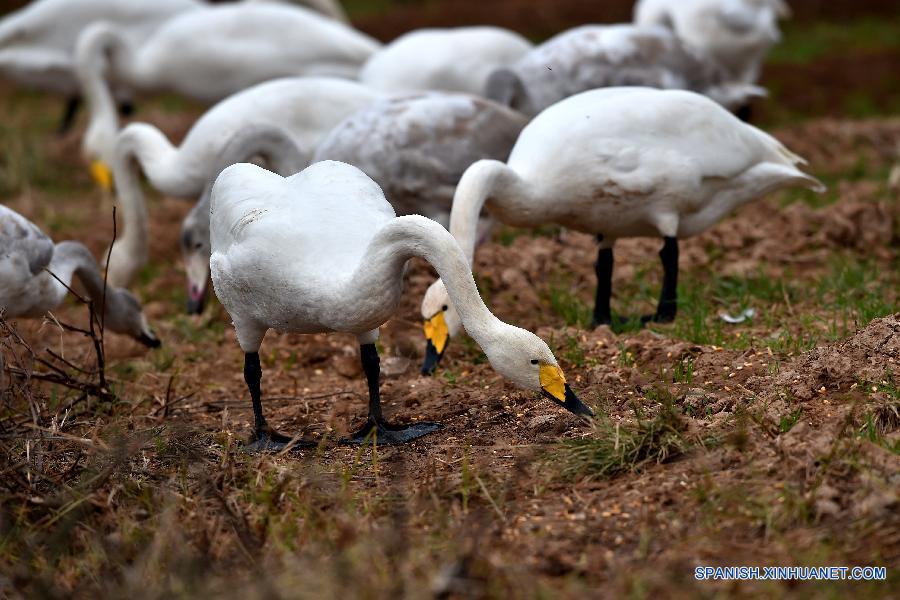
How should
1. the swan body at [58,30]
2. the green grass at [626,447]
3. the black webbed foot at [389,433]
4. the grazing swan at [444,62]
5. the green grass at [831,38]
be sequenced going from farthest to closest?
the green grass at [831,38] < the swan body at [58,30] < the grazing swan at [444,62] < the black webbed foot at [389,433] < the green grass at [626,447]

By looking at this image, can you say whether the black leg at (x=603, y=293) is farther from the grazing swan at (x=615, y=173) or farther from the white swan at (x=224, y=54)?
the white swan at (x=224, y=54)

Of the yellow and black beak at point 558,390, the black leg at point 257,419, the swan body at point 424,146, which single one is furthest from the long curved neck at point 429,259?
the swan body at point 424,146

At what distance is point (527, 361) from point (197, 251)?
336cm

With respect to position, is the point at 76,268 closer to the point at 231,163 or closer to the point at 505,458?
the point at 231,163

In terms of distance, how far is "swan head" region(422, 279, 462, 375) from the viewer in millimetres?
5641

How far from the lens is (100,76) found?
35.3 feet

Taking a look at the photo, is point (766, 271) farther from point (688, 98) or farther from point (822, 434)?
point (822, 434)

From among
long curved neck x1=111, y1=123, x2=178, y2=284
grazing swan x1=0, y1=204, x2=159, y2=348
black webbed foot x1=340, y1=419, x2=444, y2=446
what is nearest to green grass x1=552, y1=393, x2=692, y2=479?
black webbed foot x1=340, y1=419, x2=444, y2=446

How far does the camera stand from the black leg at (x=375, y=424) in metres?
5.09

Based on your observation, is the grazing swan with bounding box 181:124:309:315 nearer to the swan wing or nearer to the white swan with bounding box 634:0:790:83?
the swan wing

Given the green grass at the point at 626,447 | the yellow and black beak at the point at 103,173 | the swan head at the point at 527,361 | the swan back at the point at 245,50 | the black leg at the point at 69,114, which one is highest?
the swan head at the point at 527,361

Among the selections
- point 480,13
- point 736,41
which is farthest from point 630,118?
point 480,13

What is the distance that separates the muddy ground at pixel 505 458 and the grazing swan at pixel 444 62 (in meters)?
2.47

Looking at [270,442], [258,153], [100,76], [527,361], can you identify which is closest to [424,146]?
[258,153]
